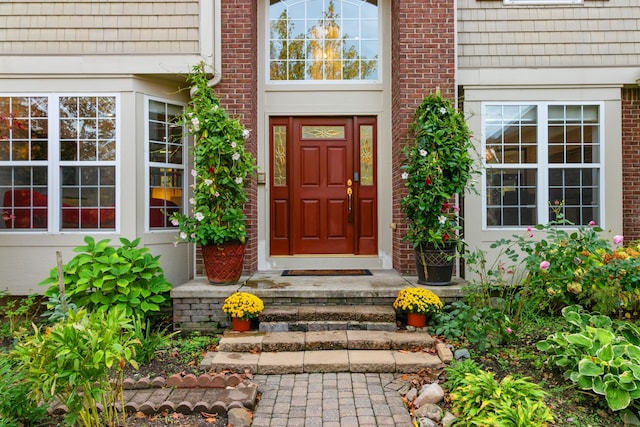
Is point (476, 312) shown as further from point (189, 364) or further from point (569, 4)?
point (569, 4)

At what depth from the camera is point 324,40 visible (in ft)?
19.9

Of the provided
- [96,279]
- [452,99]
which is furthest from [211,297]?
[452,99]

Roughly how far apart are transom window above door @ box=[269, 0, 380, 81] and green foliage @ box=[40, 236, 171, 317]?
3.08m

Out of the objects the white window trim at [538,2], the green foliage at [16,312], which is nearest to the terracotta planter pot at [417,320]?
the green foliage at [16,312]

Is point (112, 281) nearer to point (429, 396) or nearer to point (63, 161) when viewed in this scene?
point (63, 161)

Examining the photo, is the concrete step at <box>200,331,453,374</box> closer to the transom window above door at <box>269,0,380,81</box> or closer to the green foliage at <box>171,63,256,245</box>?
the green foliage at <box>171,63,256,245</box>

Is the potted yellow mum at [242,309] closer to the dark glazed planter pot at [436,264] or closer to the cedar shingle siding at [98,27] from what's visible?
the dark glazed planter pot at [436,264]

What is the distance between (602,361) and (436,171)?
7.98 feet

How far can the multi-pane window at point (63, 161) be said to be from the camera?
521 centimetres

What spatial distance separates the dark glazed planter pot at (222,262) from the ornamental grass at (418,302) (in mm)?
1804

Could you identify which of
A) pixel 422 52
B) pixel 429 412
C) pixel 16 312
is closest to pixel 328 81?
pixel 422 52

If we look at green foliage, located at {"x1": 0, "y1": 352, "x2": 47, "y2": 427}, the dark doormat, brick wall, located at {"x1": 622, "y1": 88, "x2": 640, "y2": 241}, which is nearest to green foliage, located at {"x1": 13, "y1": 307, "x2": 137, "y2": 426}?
green foliage, located at {"x1": 0, "y1": 352, "x2": 47, "y2": 427}

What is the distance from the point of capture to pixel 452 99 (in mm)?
5422

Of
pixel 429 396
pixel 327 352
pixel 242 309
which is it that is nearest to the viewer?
pixel 429 396
